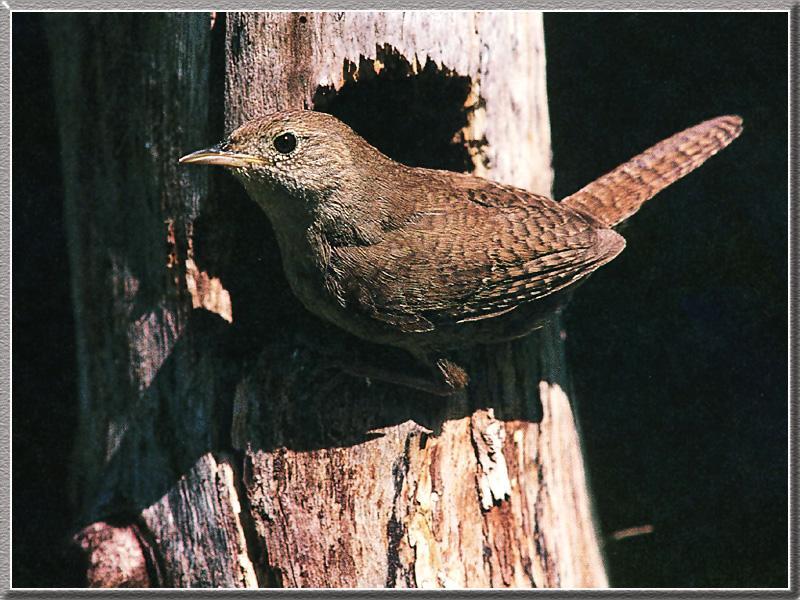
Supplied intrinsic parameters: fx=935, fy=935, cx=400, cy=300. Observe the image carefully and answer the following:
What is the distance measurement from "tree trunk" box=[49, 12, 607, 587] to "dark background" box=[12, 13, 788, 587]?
0.71 meters

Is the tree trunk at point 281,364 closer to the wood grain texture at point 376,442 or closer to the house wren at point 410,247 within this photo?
the wood grain texture at point 376,442

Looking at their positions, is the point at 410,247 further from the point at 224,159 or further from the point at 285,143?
the point at 224,159

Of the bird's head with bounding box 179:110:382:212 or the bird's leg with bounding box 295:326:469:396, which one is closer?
the bird's head with bounding box 179:110:382:212

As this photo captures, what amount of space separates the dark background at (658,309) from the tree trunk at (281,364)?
715mm

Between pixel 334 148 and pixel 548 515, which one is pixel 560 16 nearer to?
pixel 334 148

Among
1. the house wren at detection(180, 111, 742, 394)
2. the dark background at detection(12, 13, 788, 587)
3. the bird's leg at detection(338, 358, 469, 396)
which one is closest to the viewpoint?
the house wren at detection(180, 111, 742, 394)

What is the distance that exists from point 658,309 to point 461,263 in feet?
6.65

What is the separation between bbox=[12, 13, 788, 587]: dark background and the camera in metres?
4.76

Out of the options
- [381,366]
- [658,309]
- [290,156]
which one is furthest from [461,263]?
[658,309]

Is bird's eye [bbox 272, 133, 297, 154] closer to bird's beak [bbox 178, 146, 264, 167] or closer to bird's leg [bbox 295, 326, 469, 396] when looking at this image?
bird's beak [bbox 178, 146, 264, 167]

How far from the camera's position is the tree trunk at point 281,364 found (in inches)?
144

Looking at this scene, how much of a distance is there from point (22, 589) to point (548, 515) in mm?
2176

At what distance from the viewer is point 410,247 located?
353 centimetres

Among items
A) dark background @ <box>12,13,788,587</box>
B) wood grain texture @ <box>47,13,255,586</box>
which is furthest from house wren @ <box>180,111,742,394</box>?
dark background @ <box>12,13,788,587</box>
